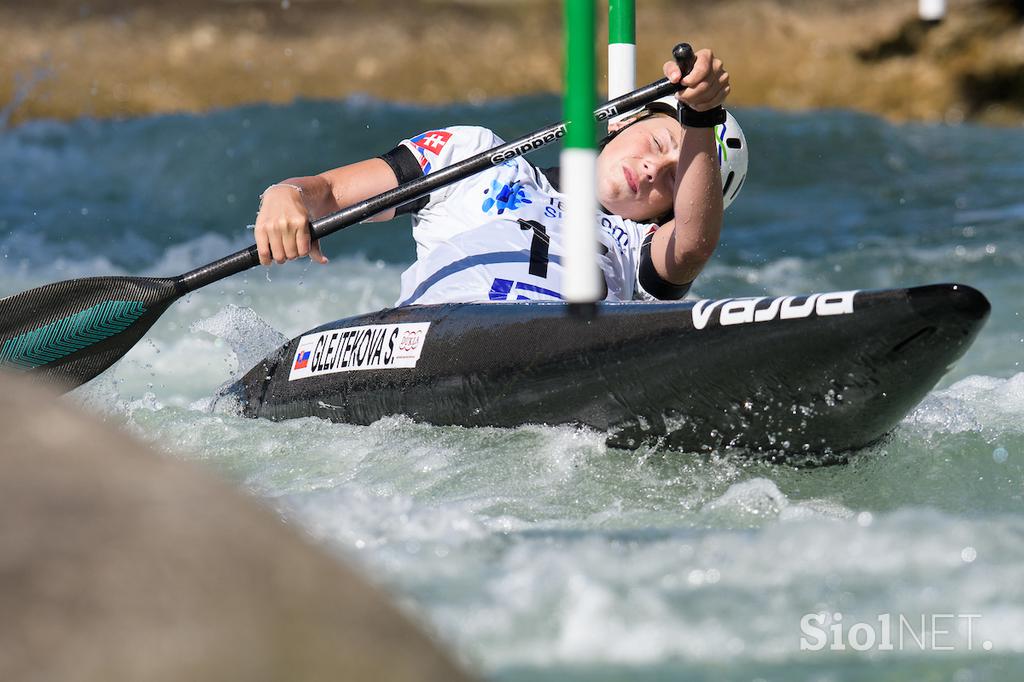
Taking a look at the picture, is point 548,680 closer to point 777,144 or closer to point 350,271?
point 350,271

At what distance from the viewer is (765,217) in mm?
7879

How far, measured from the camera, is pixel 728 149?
3539 mm

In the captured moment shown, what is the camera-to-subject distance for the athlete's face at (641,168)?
3520mm

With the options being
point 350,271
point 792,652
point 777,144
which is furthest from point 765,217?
point 792,652

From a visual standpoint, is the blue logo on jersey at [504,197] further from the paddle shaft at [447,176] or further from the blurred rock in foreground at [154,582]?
the blurred rock in foreground at [154,582]

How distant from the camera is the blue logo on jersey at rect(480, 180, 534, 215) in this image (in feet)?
11.5

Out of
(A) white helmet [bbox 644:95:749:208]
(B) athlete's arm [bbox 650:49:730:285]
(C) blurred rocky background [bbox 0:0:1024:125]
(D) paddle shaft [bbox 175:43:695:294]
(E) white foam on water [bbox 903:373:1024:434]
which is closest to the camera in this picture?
(E) white foam on water [bbox 903:373:1024:434]

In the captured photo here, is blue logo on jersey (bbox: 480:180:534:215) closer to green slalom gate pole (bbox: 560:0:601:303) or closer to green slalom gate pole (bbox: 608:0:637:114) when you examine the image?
green slalom gate pole (bbox: 608:0:637:114)

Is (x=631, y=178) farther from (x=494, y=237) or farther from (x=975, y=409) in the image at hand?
(x=975, y=409)

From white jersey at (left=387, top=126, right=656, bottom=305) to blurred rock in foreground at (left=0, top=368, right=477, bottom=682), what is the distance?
2208 millimetres

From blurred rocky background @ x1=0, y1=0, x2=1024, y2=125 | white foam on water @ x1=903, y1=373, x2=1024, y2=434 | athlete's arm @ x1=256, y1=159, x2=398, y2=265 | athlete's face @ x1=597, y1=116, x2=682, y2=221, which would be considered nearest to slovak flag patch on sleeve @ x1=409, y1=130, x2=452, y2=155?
athlete's arm @ x1=256, y1=159, x2=398, y2=265

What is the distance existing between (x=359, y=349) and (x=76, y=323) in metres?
0.90

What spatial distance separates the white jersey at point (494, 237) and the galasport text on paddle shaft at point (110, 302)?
0.22 meters

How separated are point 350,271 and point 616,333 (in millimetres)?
3971
